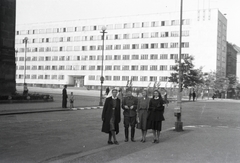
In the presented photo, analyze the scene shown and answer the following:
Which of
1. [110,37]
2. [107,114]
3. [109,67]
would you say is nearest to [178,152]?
[107,114]

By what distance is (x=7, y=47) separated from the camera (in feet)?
88.3

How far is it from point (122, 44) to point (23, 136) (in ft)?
260

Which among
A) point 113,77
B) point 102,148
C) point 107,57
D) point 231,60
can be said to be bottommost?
point 102,148

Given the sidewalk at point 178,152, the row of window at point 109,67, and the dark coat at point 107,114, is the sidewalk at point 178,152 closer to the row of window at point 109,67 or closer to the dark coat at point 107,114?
the dark coat at point 107,114

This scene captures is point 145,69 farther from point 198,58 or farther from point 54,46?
point 54,46

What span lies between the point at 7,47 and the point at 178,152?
22.7 meters

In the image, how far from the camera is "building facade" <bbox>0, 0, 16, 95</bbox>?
86.5ft

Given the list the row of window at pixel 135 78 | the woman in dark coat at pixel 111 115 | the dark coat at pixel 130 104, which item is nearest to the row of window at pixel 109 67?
the row of window at pixel 135 78

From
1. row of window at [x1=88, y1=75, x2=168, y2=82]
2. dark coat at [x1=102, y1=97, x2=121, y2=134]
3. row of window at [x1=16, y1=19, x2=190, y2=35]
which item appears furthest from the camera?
row of window at [x1=88, y1=75, x2=168, y2=82]

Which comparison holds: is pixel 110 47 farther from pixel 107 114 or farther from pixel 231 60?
pixel 107 114

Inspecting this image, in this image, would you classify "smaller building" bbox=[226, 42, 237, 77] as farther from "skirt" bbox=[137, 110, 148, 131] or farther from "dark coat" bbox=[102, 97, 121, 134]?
"dark coat" bbox=[102, 97, 121, 134]

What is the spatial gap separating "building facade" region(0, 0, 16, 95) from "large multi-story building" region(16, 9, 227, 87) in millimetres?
54054

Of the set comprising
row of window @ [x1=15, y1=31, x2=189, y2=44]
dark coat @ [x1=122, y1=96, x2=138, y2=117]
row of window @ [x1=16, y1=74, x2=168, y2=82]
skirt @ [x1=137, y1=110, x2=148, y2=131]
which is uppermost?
row of window @ [x1=15, y1=31, x2=189, y2=44]

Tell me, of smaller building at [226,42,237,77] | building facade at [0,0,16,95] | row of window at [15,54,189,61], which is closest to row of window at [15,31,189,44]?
row of window at [15,54,189,61]
